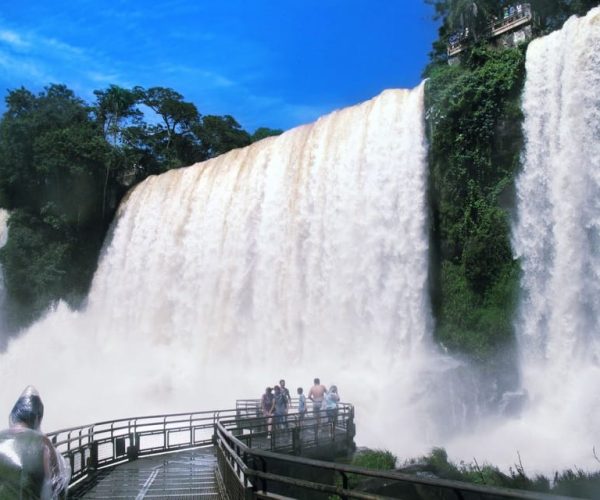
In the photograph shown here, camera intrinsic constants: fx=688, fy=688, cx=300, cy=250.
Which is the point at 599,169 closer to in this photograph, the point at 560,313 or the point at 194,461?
the point at 560,313

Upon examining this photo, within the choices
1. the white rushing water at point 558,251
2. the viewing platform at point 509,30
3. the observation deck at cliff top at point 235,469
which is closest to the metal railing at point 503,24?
the viewing platform at point 509,30

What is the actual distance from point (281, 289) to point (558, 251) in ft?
35.8

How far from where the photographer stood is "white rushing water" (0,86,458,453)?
2270cm

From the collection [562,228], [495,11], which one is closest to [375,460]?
[562,228]

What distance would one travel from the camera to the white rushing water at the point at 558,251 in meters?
17.3

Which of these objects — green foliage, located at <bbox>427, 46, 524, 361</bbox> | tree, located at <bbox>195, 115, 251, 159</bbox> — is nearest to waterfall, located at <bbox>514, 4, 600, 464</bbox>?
green foliage, located at <bbox>427, 46, 524, 361</bbox>

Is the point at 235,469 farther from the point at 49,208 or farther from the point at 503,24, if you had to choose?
the point at 49,208

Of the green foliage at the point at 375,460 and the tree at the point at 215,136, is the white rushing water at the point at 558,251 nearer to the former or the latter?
the green foliage at the point at 375,460

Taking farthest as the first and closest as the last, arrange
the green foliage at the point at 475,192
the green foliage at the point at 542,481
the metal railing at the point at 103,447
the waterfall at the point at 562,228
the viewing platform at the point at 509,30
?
the viewing platform at the point at 509,30
the green foliage at the point at 475,192
the waterfall at the point at 562,228
the metal railing at the point at 103,447
the green foliage at the point at 542,481

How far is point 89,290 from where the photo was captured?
128 ft

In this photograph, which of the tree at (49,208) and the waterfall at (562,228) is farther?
the tree at (49,208)

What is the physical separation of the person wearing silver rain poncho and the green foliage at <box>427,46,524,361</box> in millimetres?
18379

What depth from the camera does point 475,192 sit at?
22547mm

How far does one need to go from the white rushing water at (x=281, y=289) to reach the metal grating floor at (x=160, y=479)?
6.09 m
